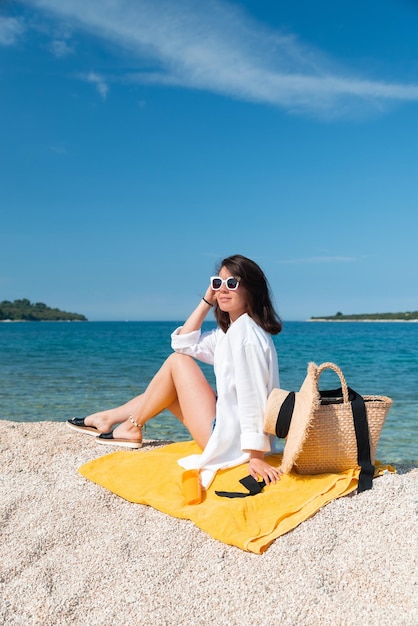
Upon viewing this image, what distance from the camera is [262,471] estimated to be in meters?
4.12

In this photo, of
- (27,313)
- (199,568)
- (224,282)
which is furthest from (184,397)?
(27,313)

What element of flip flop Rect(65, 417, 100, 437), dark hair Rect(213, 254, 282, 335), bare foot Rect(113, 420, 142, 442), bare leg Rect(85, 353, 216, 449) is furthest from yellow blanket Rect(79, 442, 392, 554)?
flip flop Rect(65, 417, 100, 437)

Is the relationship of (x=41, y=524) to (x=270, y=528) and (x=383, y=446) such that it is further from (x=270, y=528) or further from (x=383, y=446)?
(x=383, y=446)

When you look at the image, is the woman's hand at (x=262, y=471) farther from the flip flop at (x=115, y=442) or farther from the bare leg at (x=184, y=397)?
the flip flop at (x=115, y=442)

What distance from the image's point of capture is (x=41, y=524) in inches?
163

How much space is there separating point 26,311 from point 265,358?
152m

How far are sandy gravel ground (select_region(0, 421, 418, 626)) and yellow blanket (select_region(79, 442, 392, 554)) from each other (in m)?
0.07

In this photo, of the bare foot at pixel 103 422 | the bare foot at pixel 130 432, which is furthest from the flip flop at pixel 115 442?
the bare foot at pixel 103 422

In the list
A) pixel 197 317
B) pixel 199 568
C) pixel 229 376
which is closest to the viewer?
pixel 199 568

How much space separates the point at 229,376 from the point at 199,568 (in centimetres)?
136

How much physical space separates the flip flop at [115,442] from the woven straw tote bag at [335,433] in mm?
2159

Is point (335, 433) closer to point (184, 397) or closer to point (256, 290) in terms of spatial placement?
point (256, 290)

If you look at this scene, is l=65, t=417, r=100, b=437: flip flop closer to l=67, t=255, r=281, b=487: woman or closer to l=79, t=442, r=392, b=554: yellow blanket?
l=67, t=255, r=281, b=487: woman

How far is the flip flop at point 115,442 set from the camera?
19.1 feet
